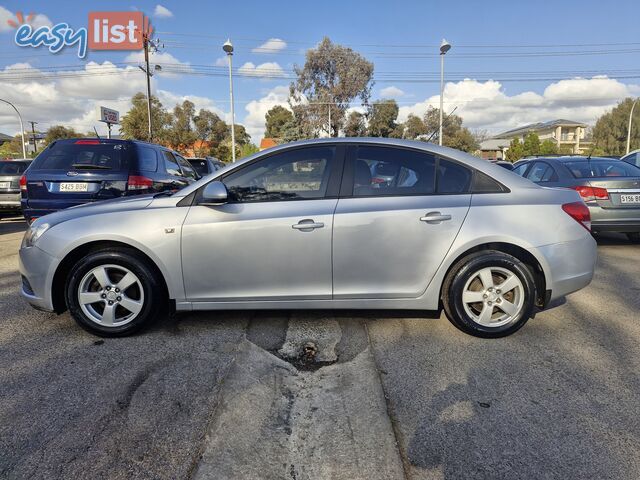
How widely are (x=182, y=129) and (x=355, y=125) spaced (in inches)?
678

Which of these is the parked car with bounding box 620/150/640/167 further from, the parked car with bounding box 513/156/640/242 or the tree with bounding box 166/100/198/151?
the tree with bounding box 166/100/198/151

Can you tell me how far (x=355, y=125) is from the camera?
141 ft

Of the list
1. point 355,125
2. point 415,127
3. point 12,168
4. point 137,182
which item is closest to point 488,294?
point 137,182

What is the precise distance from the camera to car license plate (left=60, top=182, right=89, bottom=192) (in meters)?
5.59

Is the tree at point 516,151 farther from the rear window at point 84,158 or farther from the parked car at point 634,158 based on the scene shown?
the rear window at point 84,158

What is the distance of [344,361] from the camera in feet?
10.2

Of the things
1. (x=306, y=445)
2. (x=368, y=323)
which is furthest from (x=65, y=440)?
(x=368, y=323)

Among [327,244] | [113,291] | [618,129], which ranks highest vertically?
[618,129]

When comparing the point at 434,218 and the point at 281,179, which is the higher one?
the point at 281,179

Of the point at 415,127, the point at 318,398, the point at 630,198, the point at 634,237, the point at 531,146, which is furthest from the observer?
the point at 415,127

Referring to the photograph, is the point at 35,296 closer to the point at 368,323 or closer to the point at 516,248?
the point at 368,323

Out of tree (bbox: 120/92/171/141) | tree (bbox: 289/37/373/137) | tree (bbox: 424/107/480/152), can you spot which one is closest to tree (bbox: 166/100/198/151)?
tree (bbox: 120/92/171/141)

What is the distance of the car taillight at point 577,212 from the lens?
134 inches

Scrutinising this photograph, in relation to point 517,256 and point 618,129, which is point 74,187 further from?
point 618,129
